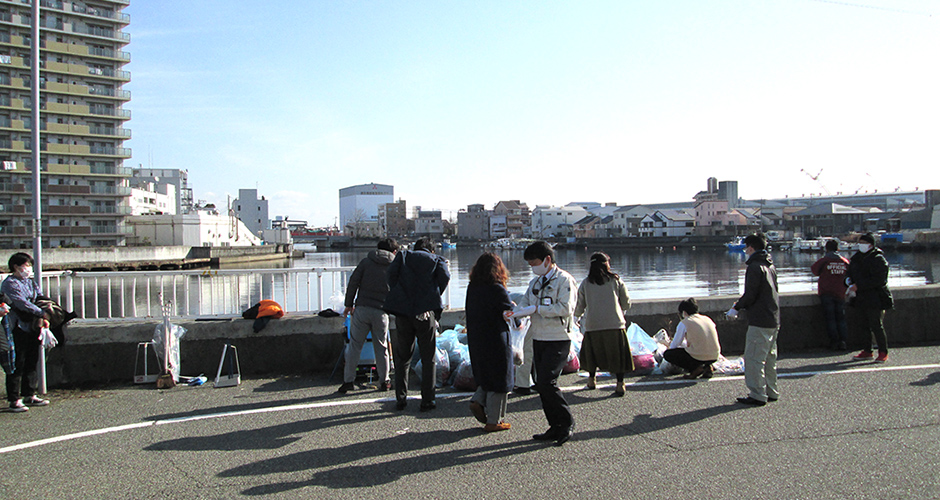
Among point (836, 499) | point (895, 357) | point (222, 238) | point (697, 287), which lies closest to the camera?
point (836, 499)

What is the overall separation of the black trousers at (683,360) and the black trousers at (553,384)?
2665 mm

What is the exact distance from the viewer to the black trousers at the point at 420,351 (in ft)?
18.7

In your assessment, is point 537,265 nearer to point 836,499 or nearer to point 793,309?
point 836,499

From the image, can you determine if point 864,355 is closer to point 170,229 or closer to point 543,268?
point 543,268

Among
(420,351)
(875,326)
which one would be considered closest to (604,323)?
(420,351)

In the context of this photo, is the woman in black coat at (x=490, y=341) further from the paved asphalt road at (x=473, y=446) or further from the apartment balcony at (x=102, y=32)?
the apartment balcony at (x=102, y=32)

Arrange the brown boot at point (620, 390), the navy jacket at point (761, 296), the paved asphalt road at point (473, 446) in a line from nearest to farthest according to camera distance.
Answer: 1. the paved asphalt road at point (473, 446)
2. the navy jacket at point (761, 296)
3. the brown boot at point (620, 390)

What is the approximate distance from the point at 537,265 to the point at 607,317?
4.97 feet

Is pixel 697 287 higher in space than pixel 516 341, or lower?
lower

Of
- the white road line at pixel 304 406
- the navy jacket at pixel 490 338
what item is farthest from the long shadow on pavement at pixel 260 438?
the navy jacket at pixel 490 338

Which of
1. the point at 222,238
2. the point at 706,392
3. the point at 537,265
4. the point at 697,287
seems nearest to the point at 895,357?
the point at 706,392

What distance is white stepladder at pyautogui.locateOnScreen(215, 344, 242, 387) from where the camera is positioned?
6.80 m

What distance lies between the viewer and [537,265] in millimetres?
5168

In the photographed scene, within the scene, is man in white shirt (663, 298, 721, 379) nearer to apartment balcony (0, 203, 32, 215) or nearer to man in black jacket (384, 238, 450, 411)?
man in black jacket (384, 238, 450, 411)
